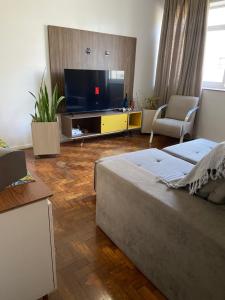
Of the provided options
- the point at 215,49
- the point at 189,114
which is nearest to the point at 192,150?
the point at 189,114

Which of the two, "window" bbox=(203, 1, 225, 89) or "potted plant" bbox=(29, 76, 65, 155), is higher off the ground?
"window" bbox=(203, 1, 225, 89)

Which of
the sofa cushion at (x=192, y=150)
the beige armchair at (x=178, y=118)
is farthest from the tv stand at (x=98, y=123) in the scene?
the sofa cushion at (x=192, y=150)

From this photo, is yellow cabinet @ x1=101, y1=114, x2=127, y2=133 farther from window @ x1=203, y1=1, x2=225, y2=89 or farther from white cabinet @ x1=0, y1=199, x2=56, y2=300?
white cabinet @ x1=0, y1=199, x2=56, y2=300

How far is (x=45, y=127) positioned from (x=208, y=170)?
230cm

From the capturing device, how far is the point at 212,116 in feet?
12.1

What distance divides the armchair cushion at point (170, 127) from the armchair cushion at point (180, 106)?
160 millimetres

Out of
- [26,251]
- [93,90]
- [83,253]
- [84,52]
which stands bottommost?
[83,253]

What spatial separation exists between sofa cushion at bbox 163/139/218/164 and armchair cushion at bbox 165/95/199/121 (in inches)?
55.4

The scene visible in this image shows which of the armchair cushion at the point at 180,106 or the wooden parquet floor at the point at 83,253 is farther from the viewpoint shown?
the armchair cushion at the point at 180,106

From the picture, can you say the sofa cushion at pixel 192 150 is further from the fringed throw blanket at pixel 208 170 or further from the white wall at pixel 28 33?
the white wall at pixel 28 33

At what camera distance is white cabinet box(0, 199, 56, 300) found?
3.14 feet

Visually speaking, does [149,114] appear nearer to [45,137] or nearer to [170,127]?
[170,127]

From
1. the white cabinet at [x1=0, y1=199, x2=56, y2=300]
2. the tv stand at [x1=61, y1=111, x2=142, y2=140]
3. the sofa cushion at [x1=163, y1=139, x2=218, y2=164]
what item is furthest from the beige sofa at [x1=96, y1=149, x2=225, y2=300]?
the tv stand at [x1=61, y1=111, x2=142, y2=140]

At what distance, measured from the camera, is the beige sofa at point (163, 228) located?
0.98 metres
